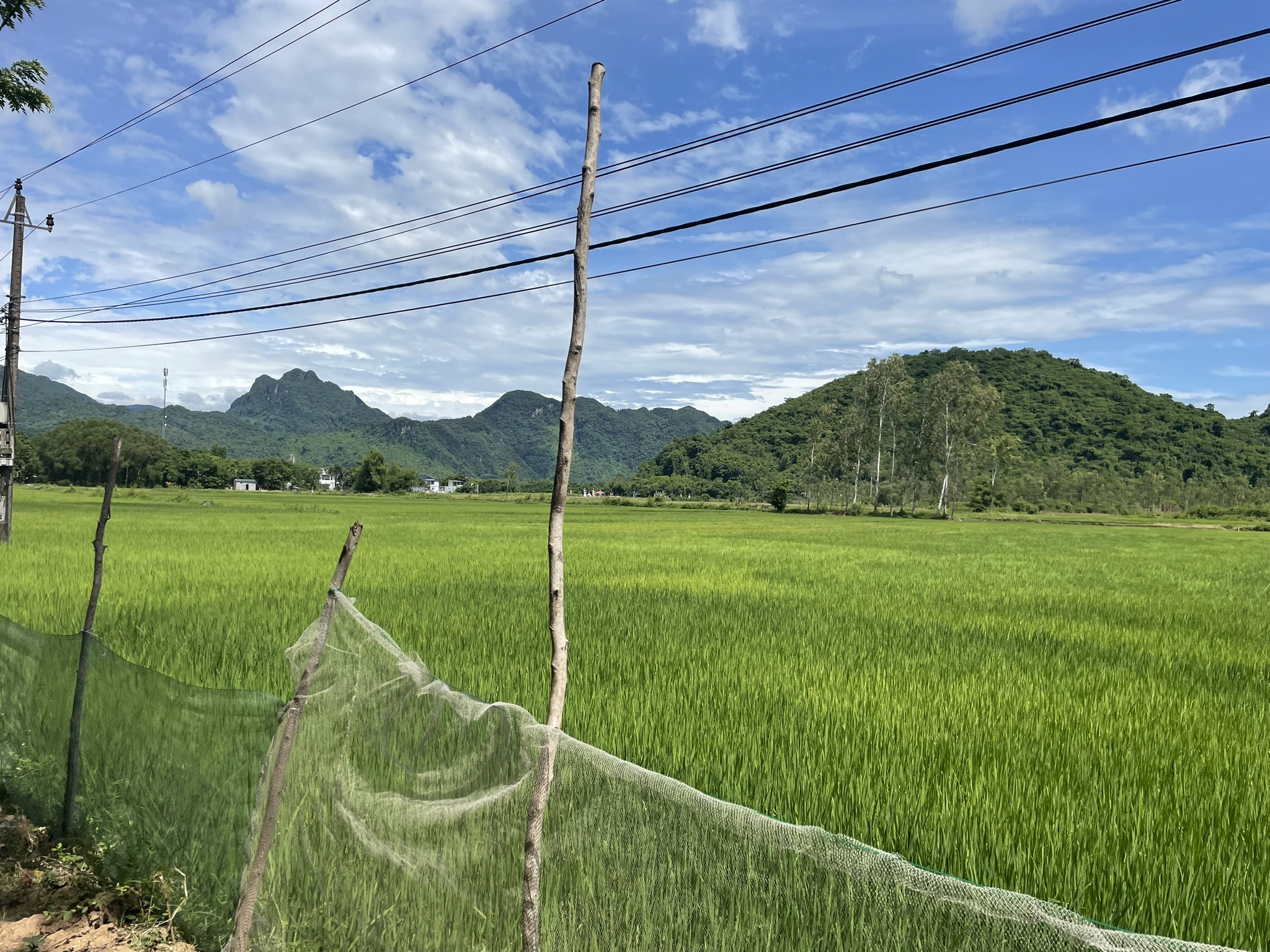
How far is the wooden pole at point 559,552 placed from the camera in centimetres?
226

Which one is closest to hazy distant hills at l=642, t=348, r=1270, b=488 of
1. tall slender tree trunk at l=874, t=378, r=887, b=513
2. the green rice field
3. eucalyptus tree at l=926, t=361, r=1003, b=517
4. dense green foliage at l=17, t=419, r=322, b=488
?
tall slender tree trunk at l=874, t=378, r=887, b=513

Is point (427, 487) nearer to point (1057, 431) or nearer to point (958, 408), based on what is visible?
point (958, 408)

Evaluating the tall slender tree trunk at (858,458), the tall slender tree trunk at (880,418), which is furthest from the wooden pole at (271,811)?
the tall slender tree trunk at (858,458)

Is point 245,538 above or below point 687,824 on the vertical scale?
below

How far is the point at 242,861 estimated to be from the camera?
121 inches

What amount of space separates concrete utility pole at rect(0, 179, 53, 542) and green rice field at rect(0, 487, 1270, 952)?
150 centimetres

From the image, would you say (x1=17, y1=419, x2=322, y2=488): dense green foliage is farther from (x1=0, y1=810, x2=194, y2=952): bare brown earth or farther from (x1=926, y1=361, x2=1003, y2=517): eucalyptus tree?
(x1=0, y1=810, x2=194, y2=952): bare brown earth

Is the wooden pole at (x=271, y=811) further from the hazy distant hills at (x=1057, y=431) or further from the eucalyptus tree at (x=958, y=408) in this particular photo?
the hazy distant hills at (x=1057, y=431)

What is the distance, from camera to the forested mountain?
78.6 metres

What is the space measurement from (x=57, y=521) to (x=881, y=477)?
98.6 meters

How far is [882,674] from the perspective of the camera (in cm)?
688

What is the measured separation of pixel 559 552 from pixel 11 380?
2036cm

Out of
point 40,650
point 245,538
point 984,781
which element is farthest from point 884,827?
point 245,538

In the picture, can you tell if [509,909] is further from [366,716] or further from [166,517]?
[166,517]
